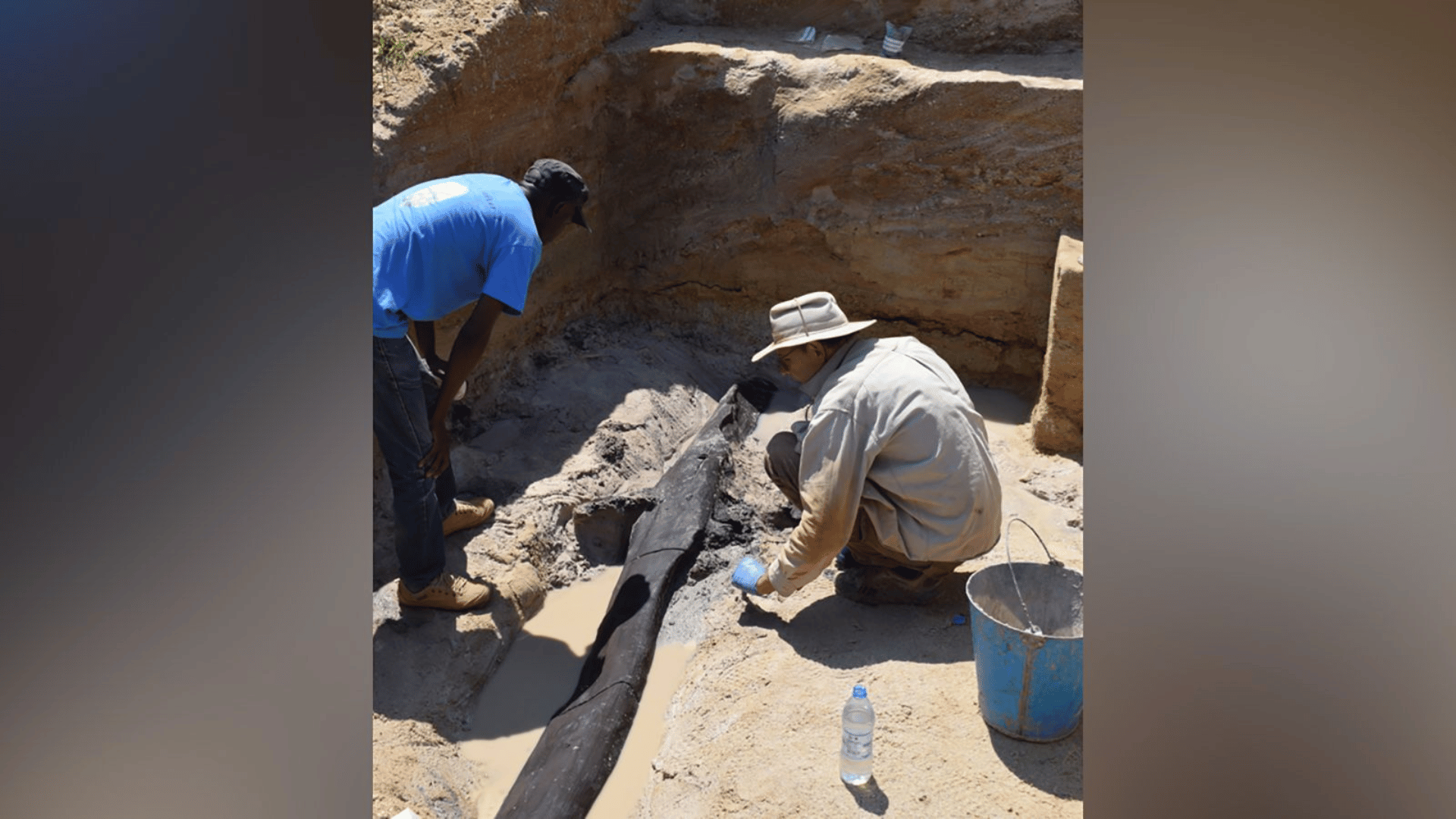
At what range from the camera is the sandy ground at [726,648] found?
347cm

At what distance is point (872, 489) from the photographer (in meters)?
4.27

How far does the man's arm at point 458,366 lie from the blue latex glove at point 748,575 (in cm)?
120

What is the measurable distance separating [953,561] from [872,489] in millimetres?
413

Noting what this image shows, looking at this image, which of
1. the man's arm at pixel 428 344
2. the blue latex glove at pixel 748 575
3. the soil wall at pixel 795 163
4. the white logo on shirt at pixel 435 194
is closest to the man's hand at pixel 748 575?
the blue latex glove at pixel 748 575

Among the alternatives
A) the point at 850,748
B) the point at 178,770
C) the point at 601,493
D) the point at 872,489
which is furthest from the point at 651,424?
the point at 178,770

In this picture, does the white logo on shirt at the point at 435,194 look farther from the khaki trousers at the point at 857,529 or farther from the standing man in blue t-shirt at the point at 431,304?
the khaki trousers at the point at 857,529

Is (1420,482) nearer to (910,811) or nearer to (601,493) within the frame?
(910,811)

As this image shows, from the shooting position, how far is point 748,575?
4492mm

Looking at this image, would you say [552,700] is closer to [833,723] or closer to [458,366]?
[833,723]

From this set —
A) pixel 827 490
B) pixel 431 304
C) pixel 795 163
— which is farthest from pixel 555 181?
pixel 795 163

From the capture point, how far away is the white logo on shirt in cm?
433

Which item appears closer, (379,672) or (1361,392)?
(1361,392)

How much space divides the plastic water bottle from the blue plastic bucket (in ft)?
1.30

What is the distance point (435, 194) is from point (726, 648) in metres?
2.01
